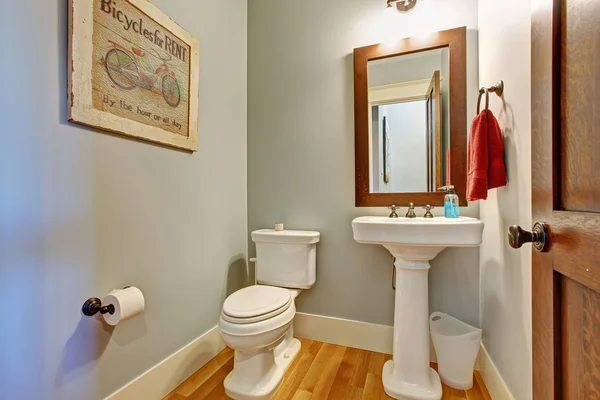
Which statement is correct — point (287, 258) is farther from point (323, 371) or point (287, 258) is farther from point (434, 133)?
point (434, 133)

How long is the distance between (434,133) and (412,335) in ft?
3.70

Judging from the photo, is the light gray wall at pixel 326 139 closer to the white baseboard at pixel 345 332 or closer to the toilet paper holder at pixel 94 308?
the white baseboard at pixel 345 332

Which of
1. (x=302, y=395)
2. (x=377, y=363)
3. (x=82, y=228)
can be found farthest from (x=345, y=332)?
(x=82, y=228)

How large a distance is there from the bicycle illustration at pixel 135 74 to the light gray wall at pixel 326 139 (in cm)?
69

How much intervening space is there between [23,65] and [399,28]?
1.78 metres

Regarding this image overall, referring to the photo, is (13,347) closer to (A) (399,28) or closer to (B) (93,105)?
(B) (93,105)

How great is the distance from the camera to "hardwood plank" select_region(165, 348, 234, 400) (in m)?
1.32

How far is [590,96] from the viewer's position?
448 millimetres

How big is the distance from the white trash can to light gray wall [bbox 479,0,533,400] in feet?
0.29

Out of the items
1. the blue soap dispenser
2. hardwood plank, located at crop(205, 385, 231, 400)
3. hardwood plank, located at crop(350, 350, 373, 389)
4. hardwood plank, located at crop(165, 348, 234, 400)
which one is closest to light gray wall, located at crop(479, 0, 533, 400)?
the blue soap dispenser

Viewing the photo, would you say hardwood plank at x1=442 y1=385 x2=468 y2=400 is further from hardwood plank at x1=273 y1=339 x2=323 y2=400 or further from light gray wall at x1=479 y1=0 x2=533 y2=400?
hardwood plank at x1=273 y1=339 x2=323 y2=400

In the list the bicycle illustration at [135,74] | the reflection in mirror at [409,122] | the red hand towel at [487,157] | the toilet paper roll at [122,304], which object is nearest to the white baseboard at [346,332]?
the reflection in mirror at [409,122]

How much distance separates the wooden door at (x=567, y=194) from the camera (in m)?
0.44

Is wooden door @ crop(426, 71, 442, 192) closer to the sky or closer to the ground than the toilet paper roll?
closer to the sky
